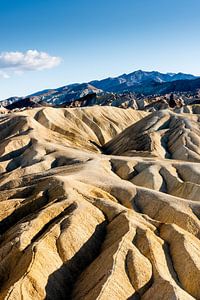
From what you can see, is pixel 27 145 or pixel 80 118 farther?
pixel 80 118

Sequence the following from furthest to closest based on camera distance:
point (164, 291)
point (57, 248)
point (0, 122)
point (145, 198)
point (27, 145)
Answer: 1. point (0, 122)
2. point (27, 145)
3. point (145, 198)
4. point (57, 248)
5. point (164, 291)

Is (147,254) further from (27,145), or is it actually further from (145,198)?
(27,145)

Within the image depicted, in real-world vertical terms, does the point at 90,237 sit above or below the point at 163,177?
above

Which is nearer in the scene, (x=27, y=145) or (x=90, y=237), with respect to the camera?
(x=90, y=237)

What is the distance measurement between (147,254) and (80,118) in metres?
128

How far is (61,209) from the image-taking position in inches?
2436

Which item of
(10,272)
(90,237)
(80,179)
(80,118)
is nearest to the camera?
(10,272)

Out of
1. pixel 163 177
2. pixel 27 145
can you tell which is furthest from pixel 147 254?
pixel 27 145

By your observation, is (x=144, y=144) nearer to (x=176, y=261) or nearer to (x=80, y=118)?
(x=80, y=118)

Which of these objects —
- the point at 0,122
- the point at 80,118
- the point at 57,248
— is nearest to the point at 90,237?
the point at 57,248

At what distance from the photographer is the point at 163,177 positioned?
9125cm

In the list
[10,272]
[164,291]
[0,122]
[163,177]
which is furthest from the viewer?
[0,122]

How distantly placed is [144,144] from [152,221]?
74.8 metres

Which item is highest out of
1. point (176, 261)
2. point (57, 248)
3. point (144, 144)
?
point (57, 248)
